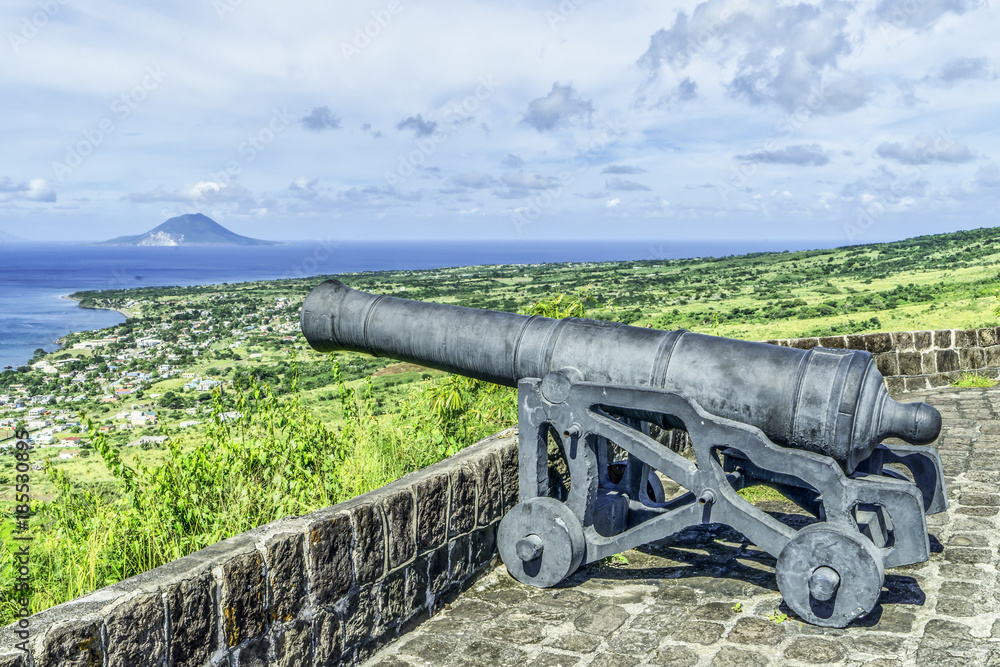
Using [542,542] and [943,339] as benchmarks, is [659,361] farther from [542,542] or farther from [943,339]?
[943,339]

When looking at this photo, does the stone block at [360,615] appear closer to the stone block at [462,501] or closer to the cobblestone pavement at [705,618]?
the cobblestone pavement at [705,618]

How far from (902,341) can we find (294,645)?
905 cm

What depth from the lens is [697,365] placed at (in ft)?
14.0

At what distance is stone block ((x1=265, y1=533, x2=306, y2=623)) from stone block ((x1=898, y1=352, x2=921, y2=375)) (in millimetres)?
8860

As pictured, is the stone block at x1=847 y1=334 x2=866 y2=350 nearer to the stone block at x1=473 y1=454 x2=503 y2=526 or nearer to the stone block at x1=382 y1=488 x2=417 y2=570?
the stone block at x1=473 y1=454 x2=503 y2=526

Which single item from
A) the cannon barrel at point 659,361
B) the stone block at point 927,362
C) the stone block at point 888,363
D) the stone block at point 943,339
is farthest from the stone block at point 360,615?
the stone block at point 943,339

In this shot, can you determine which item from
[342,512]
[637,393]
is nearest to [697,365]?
[637,393]

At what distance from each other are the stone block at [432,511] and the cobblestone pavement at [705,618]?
0.40 metres

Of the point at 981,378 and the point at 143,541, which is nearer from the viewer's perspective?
the point at 143,541

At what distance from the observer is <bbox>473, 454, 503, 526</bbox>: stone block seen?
464 centimetres

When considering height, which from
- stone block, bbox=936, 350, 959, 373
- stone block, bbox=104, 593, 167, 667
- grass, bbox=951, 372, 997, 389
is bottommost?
grass, bbox=951, 372, 997, 389

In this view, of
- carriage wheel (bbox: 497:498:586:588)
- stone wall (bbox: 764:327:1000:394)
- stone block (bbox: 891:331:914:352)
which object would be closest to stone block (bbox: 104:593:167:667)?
carriage wheel (bbox: 497:498:586:588)

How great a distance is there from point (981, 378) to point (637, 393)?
26.6 ft

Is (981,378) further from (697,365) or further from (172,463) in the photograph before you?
(172,463)
